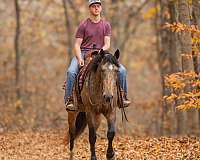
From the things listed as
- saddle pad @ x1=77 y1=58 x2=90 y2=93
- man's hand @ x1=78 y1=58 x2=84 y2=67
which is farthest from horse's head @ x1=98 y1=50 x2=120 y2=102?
man's hand @ x1=78 y1=58 x2=84 y2=67

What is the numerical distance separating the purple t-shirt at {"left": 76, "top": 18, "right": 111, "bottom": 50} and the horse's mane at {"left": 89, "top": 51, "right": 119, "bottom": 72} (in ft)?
2.91

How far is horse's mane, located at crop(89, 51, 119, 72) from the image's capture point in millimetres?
9773

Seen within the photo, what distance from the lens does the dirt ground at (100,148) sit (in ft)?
35.9

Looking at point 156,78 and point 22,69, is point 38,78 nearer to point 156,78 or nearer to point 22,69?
point 22,69

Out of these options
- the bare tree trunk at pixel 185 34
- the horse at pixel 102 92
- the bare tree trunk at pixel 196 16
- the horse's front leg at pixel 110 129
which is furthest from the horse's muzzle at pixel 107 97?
the bare tree trunk at pixel 196 16

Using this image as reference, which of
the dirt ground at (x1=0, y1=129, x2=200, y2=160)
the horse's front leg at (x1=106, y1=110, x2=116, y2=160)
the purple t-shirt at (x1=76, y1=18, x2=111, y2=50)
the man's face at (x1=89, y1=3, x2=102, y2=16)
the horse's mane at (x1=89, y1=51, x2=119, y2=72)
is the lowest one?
the dirt ground at (x1=0, y1=129, x2=200, y2=160)

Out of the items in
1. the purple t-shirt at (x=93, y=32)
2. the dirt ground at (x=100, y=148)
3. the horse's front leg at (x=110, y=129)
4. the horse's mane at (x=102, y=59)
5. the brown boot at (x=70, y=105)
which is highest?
the purple t-shirt at (x=93, y=32)

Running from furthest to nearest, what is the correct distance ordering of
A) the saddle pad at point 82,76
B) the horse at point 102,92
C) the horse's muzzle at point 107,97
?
the saddle pad at point 82,76, the horse at point 102,92, the horse's muzzle at point 107,97

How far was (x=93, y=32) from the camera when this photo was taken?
1106 cm

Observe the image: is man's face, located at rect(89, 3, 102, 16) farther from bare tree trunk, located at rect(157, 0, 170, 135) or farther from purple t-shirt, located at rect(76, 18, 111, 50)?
bare tree trunk, located at rect(157, 0, 170, 135)

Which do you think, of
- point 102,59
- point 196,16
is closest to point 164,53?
point 196,16

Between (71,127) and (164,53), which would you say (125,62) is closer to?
(164,53)

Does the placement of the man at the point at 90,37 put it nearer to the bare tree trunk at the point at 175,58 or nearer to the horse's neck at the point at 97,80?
the horse's neck at the point at 97,80

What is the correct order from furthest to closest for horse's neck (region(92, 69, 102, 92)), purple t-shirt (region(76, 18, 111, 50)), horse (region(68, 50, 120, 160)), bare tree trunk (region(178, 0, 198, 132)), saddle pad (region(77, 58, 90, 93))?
bare tree trunk (region(178, 0, 198, 132)) → purple t-shirt (region(76, 18, 111, 50)) → saddle pad (region(77, 58, 90, 93)) → horse's neck (region(92, 69, 102, 92)) → horse (region(68, 50, 120, 160))
